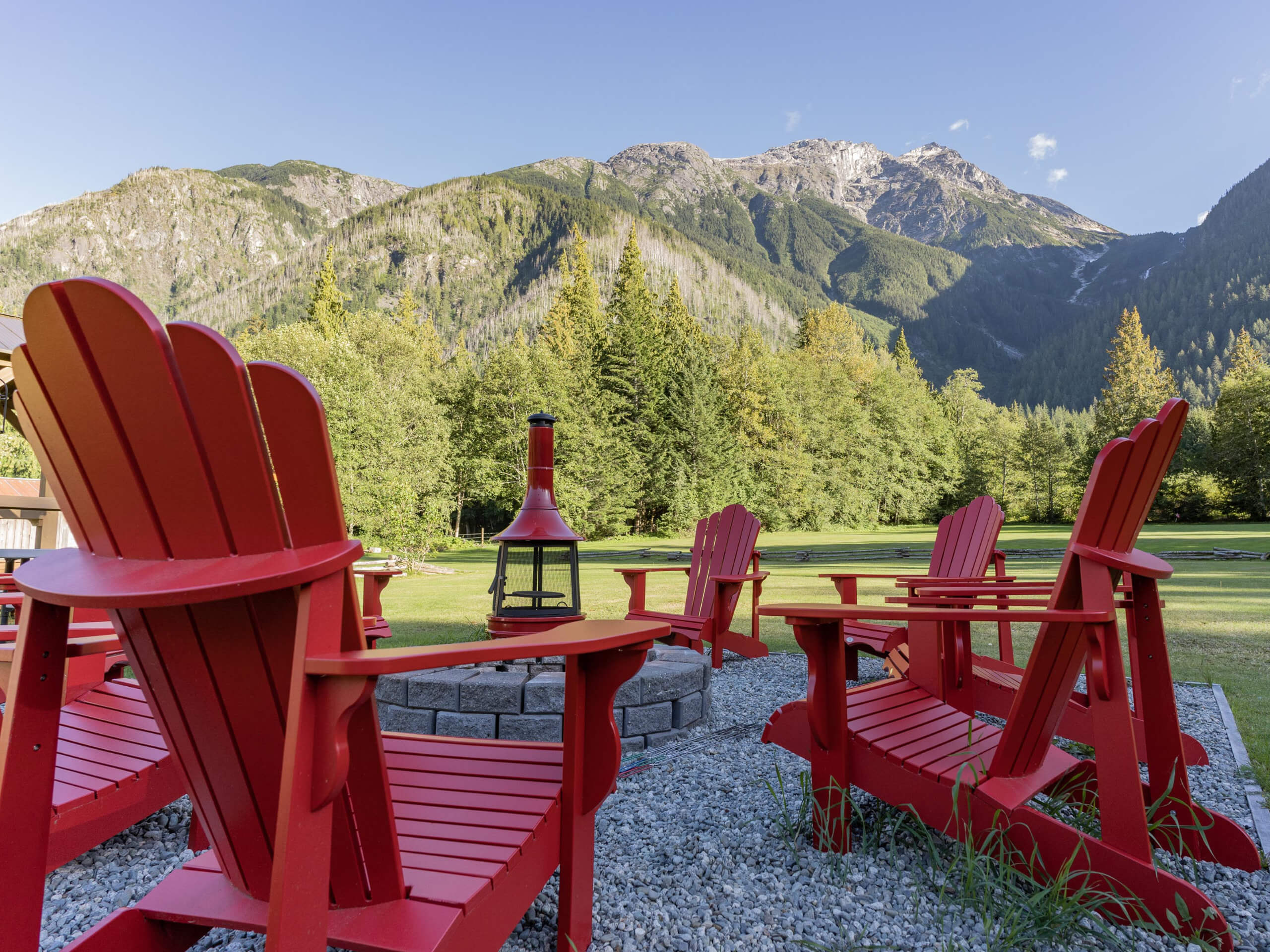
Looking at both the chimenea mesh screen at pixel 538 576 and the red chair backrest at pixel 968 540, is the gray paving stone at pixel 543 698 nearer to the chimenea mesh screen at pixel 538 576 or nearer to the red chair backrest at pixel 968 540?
the chimenea mesh screen at pixel 538 576

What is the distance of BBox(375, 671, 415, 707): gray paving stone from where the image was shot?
327 centimetres

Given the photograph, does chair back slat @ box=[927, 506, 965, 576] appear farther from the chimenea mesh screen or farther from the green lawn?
the chimenea mesh screen

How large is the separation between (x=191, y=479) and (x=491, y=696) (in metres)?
2.47

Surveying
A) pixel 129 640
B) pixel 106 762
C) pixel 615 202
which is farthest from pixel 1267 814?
pixel 615 202

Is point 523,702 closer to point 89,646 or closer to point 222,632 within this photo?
point 89,646

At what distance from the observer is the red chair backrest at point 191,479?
0.88 meters

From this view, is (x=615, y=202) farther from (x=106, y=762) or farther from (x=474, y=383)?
(x=106, y=762)

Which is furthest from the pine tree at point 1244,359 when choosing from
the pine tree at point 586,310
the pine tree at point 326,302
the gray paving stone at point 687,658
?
the pine tree at point 326,302

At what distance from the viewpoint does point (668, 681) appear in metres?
3.46

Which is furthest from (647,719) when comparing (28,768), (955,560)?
(28,768)

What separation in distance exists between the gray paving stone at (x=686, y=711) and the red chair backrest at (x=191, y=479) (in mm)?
2660

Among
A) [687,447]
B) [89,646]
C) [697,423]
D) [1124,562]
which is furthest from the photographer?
[687,447]

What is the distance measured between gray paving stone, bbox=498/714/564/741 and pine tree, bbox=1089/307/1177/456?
38.7 metres

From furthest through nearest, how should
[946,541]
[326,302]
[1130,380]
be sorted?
[1130,380]
[326,302]
[946,541]
